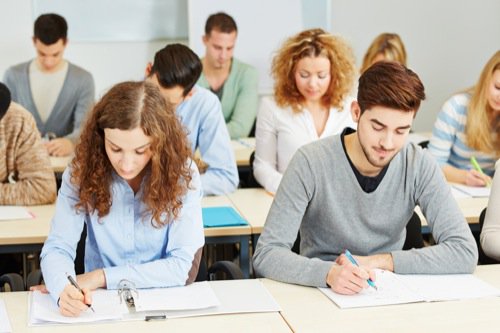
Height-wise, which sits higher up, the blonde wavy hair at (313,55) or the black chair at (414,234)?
the blonde wavy hair at (313,55)

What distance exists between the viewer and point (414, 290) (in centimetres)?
232

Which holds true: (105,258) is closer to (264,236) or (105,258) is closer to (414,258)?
(264,236)

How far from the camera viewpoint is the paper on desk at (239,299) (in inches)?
85.1

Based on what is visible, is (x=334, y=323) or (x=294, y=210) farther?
(x=294, y=210)

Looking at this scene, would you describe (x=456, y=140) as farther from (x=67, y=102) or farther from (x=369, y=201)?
(x=67, y=102)

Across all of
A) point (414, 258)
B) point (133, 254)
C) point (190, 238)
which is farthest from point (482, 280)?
point (133, 254)

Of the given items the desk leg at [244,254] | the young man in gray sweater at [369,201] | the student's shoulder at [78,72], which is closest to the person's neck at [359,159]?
the young man in gray sweater at [369,201]

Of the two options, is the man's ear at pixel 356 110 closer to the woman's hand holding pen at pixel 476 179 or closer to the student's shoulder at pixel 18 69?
the woman's hand holding pen at pixel 476 179

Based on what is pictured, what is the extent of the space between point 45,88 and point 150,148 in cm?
314

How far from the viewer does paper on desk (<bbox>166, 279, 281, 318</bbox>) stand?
2160 mm

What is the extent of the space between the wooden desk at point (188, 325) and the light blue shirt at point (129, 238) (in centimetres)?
25

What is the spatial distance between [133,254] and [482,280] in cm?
106

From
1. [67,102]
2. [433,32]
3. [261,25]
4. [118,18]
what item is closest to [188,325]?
[67,102]

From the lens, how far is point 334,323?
82.5 inches
